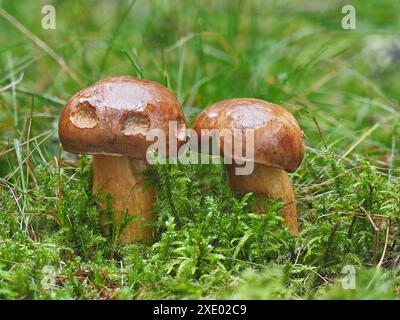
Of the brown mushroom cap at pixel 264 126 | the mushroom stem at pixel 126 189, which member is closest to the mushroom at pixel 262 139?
the brown mushroom cap at pixel 264 126

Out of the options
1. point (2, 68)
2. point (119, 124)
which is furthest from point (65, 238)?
point (2, 68)

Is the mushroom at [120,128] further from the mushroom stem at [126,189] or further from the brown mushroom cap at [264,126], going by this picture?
the brown mushroom cap at [264,126]

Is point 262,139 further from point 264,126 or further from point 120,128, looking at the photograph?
point 120,128

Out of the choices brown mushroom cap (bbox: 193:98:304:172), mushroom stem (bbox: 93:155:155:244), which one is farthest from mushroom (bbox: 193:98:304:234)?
mushroom stem (bbox: 93:155:155:244)

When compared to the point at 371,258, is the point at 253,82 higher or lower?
higher

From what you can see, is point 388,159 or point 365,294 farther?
point 388,159

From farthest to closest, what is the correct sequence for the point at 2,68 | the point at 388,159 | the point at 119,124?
the point at 2,68, the point at 388,159, the point at 119,124
